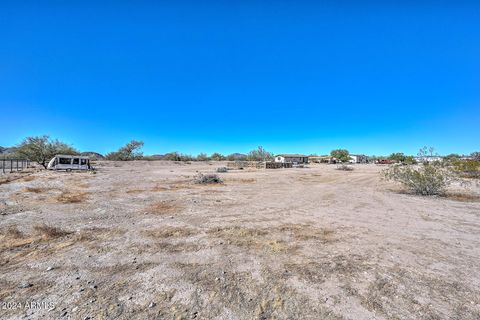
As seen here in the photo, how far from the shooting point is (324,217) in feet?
26.1

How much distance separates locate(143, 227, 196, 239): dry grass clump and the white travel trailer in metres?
30.5

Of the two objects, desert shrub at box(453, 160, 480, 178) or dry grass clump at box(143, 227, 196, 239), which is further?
desert shrub at box(453, 160, 480, 178)

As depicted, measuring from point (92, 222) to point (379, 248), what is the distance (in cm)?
735

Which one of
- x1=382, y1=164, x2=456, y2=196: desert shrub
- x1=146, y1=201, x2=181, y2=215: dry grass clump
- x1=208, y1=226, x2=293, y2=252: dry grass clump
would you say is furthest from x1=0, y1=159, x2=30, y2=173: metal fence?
x1=382, y1=164, x2=456, y2=196: desert shrub

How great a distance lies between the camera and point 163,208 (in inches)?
354

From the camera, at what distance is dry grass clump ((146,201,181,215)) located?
844 cm

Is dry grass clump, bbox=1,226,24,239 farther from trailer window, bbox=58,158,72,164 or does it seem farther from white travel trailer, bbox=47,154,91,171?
trailer window, bbox=58,158,72,164

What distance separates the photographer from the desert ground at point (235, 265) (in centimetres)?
298

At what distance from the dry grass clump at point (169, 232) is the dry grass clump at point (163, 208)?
2050 millimetres

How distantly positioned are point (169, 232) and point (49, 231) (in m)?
2.90

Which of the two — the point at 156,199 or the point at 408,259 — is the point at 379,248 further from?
the point at 156,199

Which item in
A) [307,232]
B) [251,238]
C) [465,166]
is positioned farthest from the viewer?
[465,166]

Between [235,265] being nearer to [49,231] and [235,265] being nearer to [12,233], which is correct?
[49,231]

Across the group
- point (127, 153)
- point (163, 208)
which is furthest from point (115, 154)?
point (163, 208)
